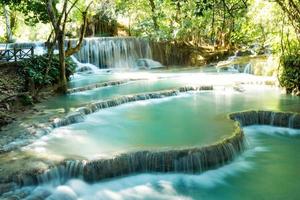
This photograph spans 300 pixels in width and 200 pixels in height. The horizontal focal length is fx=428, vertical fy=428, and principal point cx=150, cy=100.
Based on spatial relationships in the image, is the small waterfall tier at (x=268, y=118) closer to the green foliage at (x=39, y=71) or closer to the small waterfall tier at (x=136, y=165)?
the small waterfall tier at (x=136, y=165)

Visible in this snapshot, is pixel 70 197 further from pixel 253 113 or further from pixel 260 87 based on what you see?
pixel 260 87

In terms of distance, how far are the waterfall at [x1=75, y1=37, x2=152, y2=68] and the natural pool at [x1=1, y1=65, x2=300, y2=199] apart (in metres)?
10.7

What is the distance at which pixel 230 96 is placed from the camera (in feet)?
52.2

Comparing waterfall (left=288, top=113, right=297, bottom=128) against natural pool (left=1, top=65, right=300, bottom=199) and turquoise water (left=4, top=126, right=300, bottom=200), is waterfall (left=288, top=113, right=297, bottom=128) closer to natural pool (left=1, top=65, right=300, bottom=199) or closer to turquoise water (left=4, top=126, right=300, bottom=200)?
natural pool (left=1, top=65, right=300, bottom=199)

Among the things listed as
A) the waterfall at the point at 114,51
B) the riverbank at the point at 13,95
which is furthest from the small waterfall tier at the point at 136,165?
the waterfall at the point at 114,51

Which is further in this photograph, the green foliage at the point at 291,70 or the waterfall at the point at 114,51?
the waterfall at the point at 114,51

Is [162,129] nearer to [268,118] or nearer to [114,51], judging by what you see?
[268,118]

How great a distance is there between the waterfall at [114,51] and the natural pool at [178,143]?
10676 mm

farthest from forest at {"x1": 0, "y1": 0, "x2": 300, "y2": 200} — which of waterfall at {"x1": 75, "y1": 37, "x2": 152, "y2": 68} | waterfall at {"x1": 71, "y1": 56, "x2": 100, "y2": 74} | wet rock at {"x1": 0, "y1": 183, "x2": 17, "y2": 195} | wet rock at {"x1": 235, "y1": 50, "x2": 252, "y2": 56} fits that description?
wet rock at {"x1": 235, "y1": 50, "x2": 252, "y2": 56}

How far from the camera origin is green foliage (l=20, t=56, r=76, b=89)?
1636 cm

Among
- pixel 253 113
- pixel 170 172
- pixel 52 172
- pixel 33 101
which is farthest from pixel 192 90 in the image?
pixel 52 172

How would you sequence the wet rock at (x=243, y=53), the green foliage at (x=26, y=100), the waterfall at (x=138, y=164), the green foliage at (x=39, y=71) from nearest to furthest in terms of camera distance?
1. the waterfall at (x=138, y=164)
2. the green foliage at (x=26, y=100)
3. the green foliage at (x=39, y=71)
4. the wet rock at (x=243, y=53)

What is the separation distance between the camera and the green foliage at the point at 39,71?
16.4m

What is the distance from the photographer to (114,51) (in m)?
28.1
